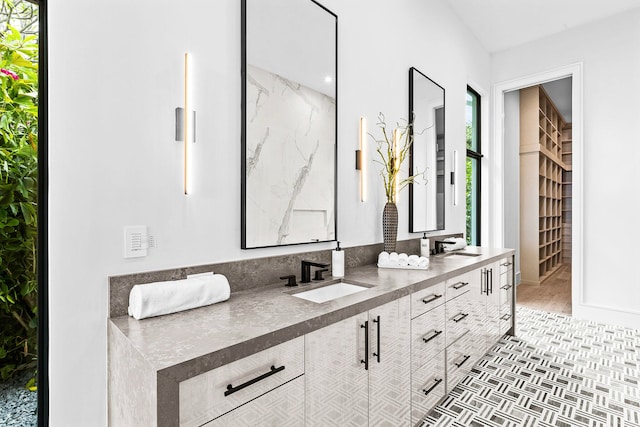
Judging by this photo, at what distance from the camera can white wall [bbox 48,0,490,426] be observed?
3.86ft

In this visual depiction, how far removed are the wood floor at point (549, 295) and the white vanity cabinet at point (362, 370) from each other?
3.25 meters

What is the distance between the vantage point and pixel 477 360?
2527 mm

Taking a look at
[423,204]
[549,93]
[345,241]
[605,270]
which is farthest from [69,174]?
[549,93]

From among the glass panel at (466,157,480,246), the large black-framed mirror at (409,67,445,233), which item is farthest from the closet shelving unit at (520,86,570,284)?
the large black-framed mirror at (409,67,445,233)

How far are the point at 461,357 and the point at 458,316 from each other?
0.95ft

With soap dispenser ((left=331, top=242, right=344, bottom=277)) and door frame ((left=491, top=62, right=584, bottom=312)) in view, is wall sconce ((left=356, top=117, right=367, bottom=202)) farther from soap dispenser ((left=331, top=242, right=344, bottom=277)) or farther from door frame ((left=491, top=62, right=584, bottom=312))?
door frame ((left=491, top=62, right=584, bottom=312))

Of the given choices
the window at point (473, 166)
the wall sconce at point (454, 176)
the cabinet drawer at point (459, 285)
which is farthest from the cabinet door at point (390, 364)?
the window at point (473, 166)

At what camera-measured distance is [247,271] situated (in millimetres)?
1677

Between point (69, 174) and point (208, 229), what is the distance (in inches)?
21.5

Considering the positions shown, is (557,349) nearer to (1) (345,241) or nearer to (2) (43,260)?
(1) (345,241)

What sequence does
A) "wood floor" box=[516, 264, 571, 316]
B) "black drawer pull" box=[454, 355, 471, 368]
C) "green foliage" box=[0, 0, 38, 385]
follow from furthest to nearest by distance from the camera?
1. "wood floor" box=[516, 264, 571, 316]
2. "black drawer pull" box=[454, 355, 471, 368]
3. "green foliage" box=[0, 0, 38, 385]

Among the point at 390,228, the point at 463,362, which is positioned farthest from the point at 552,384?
the point at 390,228

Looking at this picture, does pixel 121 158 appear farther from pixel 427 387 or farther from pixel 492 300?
pixel 492 300

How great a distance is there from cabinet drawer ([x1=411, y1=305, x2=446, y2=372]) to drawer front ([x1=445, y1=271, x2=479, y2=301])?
0.14 m
